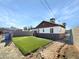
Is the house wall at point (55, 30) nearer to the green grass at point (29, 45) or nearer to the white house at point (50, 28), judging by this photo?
the white house at point (50, 28)

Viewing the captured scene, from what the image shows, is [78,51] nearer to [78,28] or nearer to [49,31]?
[78,28]

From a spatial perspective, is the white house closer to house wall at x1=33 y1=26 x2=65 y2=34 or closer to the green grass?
house wall at x1=33 y1=26 x2=65 y2=34

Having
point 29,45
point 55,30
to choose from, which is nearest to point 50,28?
point 55,30

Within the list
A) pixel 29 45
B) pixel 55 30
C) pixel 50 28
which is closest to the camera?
pixel 29 45

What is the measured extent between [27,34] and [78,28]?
2334cm

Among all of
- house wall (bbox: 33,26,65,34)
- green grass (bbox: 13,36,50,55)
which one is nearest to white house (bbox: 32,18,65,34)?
house wall (bbox: 33,26,65,34)

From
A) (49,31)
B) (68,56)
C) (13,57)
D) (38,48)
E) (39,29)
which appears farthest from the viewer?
(39,29)

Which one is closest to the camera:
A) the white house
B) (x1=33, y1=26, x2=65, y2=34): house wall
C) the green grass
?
the green grass

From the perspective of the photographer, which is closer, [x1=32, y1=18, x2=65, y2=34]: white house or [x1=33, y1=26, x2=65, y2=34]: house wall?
[x1=33, y1=26, x2=65, y2=34]: house wall

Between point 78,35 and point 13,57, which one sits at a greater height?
point 78,35

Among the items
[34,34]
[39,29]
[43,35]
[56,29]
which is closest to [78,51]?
[56,29]

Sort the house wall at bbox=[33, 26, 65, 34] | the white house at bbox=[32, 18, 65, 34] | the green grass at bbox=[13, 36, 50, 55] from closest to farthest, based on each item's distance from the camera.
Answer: the green grass at bbox=[13, 36, 50, 55]
the house wall at bbox=[33, 26, 65, 34]
the white house at bbox=[32, 18, 65, 34]

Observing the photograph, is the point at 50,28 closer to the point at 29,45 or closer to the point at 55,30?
the point at 55,30

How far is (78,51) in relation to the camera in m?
13.5
